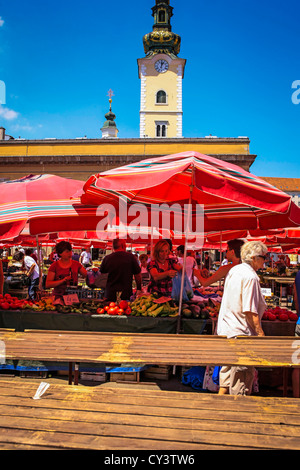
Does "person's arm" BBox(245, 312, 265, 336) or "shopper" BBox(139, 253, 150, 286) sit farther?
"shopper" BBox(139, 253, 150, 286)

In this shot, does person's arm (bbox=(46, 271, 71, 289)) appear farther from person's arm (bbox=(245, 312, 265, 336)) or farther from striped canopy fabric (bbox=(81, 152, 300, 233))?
person's arm (bbox=(245, 312, 265, 336))

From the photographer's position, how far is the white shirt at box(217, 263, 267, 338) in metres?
Result: 3.70

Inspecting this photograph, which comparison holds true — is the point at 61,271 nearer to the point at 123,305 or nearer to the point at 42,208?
the point at 123,305

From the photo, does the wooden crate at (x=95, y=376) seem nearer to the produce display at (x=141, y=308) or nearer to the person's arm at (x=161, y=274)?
the produce display at (x=141, y=308)

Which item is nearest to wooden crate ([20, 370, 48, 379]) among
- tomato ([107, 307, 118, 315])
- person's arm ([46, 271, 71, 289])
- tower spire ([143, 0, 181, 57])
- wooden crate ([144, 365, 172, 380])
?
person's arm ([46, 271, 71, 289])

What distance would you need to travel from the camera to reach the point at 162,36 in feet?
176

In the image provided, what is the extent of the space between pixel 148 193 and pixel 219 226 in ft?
7.19

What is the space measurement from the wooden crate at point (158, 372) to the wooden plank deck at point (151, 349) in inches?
96.3

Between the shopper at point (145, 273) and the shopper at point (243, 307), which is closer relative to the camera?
the shopper at point (243, 307)

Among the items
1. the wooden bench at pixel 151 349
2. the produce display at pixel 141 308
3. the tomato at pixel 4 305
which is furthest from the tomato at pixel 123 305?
the wooden bench at pixel 151 349

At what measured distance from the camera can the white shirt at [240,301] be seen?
3.70 m

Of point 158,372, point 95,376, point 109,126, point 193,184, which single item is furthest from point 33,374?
point 109,126

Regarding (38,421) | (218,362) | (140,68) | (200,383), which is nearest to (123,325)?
(200,383)
